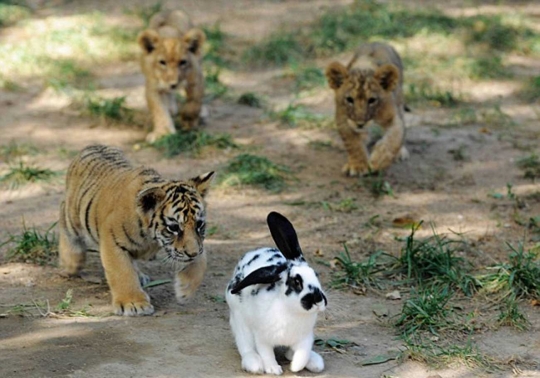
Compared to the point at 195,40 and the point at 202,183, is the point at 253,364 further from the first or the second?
the point at 195,40

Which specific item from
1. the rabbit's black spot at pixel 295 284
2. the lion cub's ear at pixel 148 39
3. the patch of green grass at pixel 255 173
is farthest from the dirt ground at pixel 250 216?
the lion cub's ear at pixel 148 39

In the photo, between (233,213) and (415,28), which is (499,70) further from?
(233,213)

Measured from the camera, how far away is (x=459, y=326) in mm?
5938

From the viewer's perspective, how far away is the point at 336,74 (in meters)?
9.34

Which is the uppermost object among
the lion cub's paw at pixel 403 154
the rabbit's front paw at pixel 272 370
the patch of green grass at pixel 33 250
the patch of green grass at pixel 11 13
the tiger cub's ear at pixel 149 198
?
the tiger cub's ear at pixel 149 198

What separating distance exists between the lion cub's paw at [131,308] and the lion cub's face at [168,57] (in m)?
4.43

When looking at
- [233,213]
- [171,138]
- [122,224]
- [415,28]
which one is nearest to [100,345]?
[122,224]

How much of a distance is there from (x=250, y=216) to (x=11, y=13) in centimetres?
680

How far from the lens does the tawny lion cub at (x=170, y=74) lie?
397 inches

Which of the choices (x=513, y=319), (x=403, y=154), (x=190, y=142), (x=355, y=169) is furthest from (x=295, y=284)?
(x=190, y=142)

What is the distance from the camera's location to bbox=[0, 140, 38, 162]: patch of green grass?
9281mm

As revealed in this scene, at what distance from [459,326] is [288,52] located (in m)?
6.92

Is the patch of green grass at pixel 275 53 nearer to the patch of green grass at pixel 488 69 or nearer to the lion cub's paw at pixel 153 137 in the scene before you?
the patch of green grass at pixel 488 69

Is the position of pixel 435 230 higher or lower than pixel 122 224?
lower
